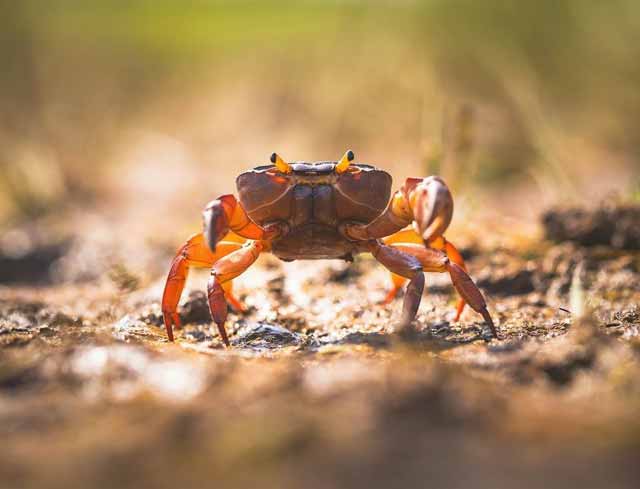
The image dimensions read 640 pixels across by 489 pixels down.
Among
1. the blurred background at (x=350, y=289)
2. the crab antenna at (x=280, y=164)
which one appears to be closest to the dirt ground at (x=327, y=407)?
the blurred background at (x=350, y=289)

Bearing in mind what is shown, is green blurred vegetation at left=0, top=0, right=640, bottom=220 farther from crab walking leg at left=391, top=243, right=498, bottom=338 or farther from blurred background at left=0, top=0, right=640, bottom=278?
crab walking leg at left=391, top=243, right=498, bottom=338

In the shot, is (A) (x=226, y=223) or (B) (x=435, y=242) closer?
(A) (x=226, y=223)

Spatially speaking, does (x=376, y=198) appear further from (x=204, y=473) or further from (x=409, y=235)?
(x=204, y=473)

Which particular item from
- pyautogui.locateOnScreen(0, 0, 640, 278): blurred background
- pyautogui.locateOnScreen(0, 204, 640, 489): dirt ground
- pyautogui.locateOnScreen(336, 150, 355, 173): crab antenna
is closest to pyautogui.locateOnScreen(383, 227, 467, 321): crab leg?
pyautogui.locateOnScreen(0, 204, 640, 489): dirt ground

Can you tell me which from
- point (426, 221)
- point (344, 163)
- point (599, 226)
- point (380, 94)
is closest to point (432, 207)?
point (426, 221)

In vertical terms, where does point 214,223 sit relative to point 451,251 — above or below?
above

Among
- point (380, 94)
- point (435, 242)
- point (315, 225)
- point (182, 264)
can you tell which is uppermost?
point (380, 94)

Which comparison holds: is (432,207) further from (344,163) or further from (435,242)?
(435,242)

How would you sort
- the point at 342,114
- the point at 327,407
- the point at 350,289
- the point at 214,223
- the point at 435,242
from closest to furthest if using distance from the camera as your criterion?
the point at 327,407, the point at 214,223, the point at 435,242, the point at 350,289, the point at 342,114
